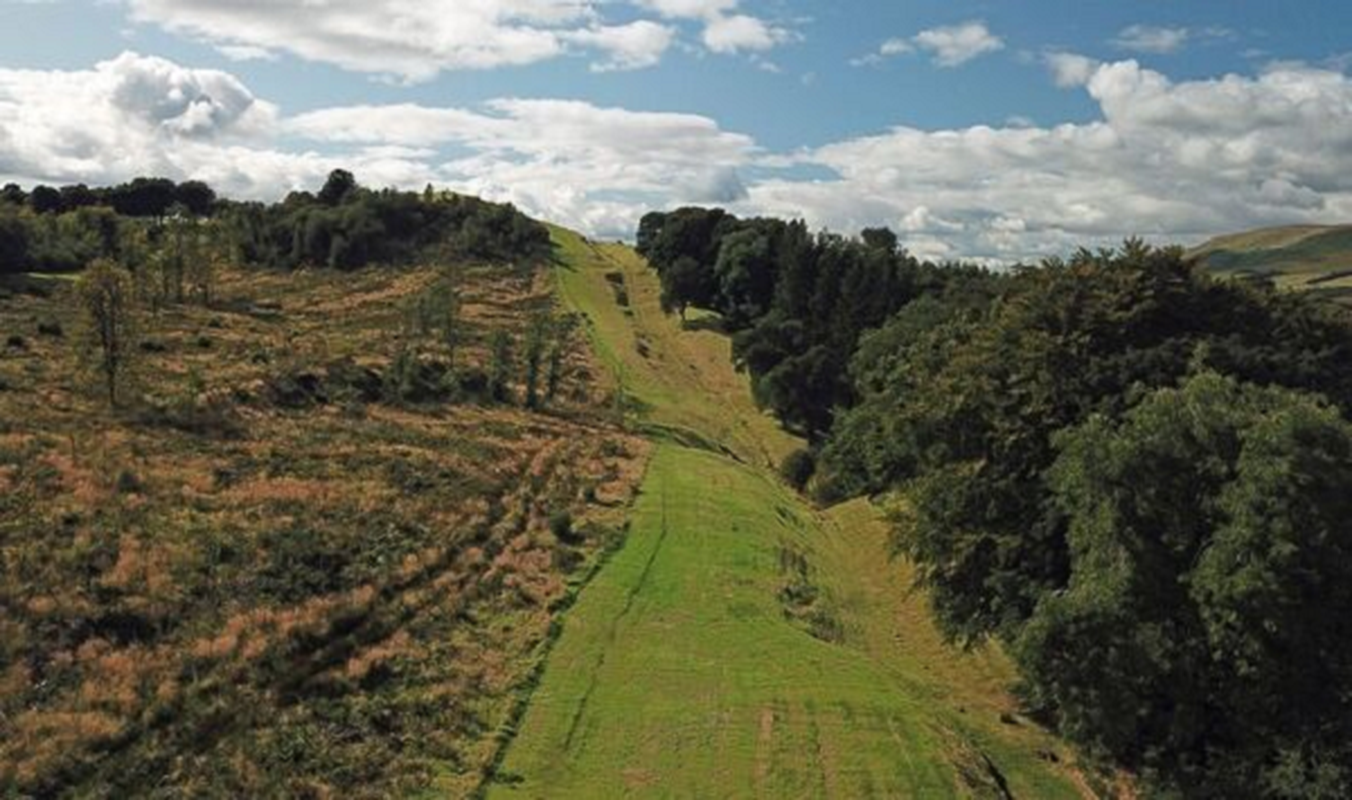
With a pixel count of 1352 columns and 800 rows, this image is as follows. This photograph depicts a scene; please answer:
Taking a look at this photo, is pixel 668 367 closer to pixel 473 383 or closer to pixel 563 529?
Answer: pixel 473 383

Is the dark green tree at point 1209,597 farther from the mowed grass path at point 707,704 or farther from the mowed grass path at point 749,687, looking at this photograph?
the mowed grass path at point 707,704

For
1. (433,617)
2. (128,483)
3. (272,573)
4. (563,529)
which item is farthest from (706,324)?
(433,617)

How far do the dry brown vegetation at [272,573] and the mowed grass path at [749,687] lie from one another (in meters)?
1.94

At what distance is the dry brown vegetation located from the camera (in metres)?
25.3

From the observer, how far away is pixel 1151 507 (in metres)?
29.9

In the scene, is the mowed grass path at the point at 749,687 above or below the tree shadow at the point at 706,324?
below

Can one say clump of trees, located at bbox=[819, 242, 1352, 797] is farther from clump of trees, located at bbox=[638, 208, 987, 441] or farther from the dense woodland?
clump of trees, located at bbox=[638, 208, 987, 441]

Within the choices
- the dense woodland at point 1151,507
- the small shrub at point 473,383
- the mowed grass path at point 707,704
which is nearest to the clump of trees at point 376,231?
the small shrub at point 473,383

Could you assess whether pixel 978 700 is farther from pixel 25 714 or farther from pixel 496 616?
pixel 25 714

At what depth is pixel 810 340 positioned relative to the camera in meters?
109

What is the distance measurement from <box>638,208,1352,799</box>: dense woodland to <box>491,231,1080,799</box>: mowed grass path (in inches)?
118

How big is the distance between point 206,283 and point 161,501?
8558 cm

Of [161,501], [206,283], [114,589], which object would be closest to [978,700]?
[114,589]

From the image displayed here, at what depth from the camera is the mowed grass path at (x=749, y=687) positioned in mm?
28406
